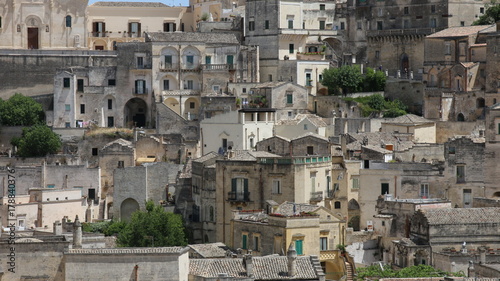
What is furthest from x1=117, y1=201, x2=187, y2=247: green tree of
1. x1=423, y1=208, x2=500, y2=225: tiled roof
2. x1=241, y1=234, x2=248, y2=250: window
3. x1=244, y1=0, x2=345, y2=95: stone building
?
x1=244, y1=0, x2=345, y2=95: stone building

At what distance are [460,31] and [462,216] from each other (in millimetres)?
29465

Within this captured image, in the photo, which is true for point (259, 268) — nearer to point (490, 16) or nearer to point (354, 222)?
point (354, 222)

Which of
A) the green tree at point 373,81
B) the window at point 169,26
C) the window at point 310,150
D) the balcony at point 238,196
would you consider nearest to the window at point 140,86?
the green tree at point 373,81

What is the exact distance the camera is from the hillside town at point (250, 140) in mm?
55906

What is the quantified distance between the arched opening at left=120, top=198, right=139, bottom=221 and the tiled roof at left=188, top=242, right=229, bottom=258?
15.1 m

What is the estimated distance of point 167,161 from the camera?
77688 mm

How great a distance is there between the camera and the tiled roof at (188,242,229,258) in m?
55.9

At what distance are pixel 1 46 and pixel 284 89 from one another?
66.7 feet

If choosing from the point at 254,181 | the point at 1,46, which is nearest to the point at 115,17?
→ the point at 1,46

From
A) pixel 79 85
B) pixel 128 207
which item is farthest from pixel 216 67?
pixel 128 207

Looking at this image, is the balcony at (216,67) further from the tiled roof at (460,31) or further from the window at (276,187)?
the window at (276,187)

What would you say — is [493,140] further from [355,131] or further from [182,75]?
[182,75]

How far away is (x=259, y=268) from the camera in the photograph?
50.9m

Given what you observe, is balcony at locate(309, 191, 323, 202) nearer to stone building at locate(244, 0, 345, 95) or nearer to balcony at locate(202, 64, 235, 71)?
balcony at locate(202, 64, 235, 71)
